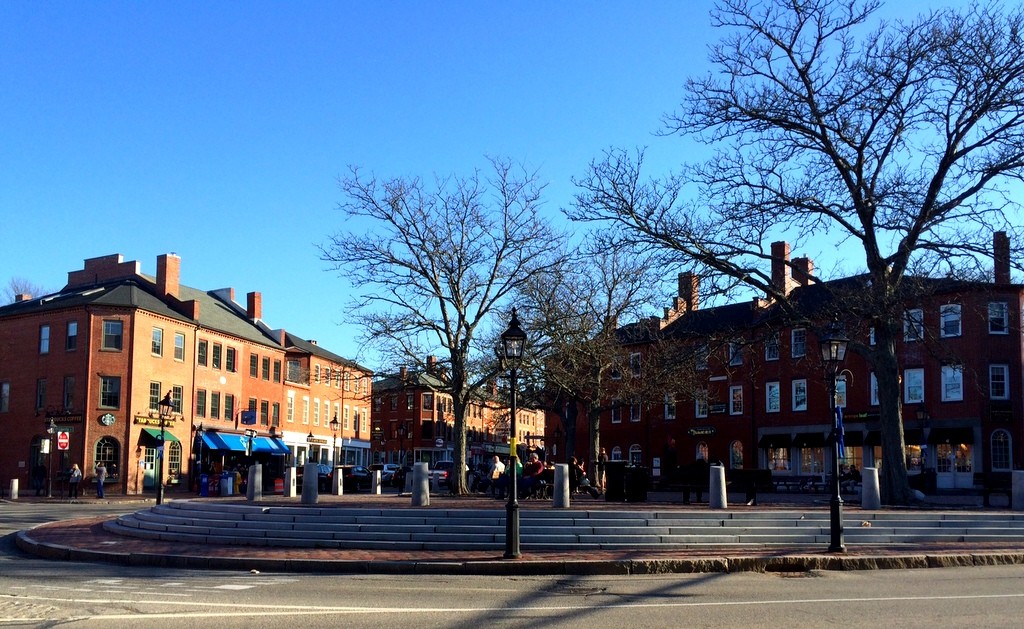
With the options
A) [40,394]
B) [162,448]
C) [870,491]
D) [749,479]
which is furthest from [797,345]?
[40,394]

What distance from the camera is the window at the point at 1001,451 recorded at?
150 ft

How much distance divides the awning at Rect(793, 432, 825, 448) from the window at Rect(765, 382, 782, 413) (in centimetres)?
242

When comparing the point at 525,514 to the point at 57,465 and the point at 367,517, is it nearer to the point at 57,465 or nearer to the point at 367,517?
the point at 367,517

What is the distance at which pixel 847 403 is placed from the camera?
173 feet

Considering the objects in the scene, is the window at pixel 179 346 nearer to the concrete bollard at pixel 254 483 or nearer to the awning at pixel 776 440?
the concrete bollard at pixel 254 483

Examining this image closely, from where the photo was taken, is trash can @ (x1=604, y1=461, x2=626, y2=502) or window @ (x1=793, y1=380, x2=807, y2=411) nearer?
trash can @ (x1=604, y1=461, x2=626, y2=502)

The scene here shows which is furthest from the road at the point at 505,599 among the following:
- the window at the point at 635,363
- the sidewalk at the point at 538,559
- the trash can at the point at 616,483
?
the window at the point at 635,363

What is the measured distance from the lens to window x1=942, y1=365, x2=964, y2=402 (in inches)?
1865

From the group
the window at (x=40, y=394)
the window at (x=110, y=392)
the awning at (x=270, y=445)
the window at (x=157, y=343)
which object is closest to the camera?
the window at (x=110, y=392)

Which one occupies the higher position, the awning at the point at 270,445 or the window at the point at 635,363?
the window at the point at 635,363

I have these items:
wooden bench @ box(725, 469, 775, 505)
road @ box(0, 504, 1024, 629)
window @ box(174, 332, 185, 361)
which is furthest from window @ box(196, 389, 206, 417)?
road @ box(0, 504, 1024, 629)

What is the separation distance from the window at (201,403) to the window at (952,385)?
41.5 m

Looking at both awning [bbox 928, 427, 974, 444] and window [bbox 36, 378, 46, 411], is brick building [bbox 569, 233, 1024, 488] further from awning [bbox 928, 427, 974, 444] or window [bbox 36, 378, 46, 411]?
window [bbox 36, 378, 46, 411]

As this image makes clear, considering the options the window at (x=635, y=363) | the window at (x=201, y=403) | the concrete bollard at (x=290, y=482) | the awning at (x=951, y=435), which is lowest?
the concrete bollard at (x=290, y=482)
